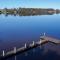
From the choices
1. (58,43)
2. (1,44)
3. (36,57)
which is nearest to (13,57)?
(36,57)

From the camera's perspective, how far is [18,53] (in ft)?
57.3

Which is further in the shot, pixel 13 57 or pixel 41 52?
pixel 41 52

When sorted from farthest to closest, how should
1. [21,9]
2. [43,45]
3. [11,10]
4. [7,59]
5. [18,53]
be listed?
1. [11,10]
2. [21,9]
3. [43,45]
4. [18,53]
5. [7,59]

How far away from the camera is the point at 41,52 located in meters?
18.4

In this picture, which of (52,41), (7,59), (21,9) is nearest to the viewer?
(7,59)

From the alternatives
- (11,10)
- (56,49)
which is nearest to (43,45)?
(56,49)

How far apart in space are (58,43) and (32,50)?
448 cm

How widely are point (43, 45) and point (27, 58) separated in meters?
4.97

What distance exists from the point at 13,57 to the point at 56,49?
5.46 metres

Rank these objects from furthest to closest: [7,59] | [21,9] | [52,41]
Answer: [21,9] → [52,41] → [7,59]

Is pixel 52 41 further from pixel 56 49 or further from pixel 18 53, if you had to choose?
pixel 18 53

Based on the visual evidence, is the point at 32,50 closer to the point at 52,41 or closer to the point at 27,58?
the point at 27,58

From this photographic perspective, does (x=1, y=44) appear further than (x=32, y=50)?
Yes

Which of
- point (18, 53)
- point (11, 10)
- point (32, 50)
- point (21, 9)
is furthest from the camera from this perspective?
point (11, 10)
